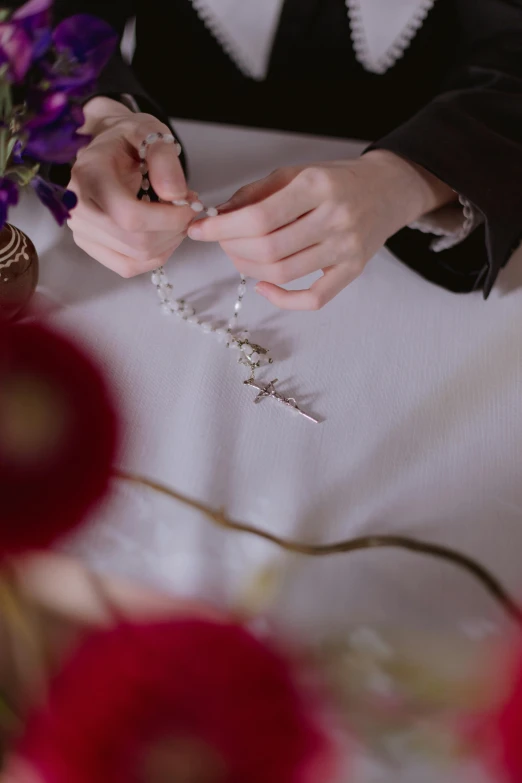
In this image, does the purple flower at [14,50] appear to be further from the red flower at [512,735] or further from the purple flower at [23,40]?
the red flower at [512,735]

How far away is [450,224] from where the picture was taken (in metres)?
0.55

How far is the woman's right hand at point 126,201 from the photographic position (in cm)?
43

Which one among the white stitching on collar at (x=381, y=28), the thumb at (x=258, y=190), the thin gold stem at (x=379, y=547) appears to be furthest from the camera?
the white stitching on collar at (x=381, y=28)

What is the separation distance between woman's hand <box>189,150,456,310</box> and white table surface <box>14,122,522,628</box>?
0.12 feet

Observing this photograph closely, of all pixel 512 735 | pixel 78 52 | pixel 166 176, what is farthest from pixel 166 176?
pixel 512 735

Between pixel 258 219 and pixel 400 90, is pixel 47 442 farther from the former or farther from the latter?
pixel 400 90

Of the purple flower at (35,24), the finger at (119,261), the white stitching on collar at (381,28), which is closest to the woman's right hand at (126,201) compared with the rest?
the finger at (119,261)

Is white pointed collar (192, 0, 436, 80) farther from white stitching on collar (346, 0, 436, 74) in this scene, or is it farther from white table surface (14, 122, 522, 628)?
white table surface (14, 122, 522, 628)

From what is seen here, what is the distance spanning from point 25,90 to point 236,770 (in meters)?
0.34

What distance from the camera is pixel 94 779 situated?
10.0 inches

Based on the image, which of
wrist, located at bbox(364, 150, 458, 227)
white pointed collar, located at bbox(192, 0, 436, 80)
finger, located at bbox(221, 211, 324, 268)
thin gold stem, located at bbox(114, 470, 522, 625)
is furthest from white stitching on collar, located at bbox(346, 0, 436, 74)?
thin gold stem, located at bbox(114, 470, 522, 625)

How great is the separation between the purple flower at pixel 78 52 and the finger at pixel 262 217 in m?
0.13

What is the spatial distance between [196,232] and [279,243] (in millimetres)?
58

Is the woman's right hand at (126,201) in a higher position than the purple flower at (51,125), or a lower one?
lower
